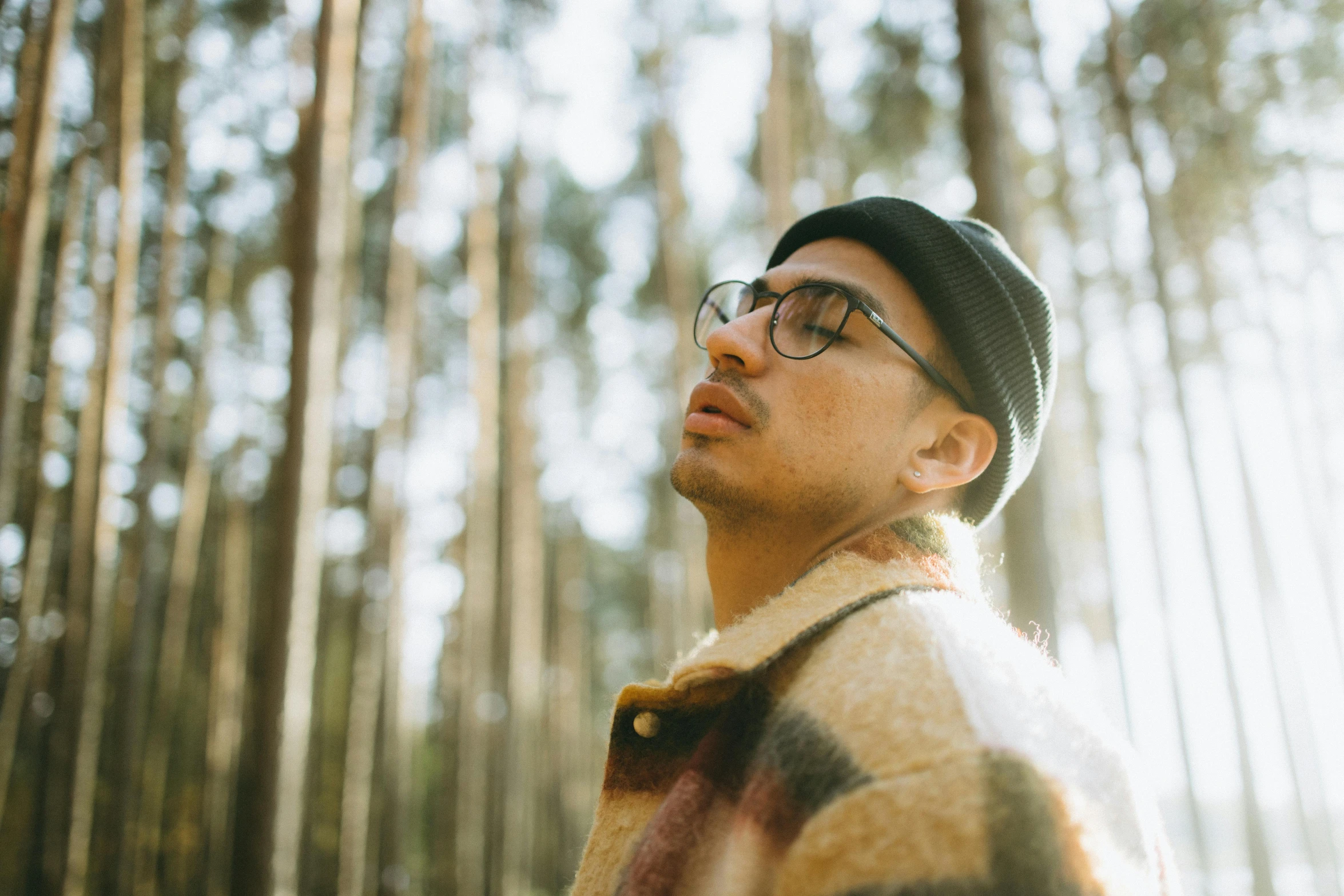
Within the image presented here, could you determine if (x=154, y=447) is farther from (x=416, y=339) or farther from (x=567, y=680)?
(x=567, y=680)

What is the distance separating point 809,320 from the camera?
4.41 feet

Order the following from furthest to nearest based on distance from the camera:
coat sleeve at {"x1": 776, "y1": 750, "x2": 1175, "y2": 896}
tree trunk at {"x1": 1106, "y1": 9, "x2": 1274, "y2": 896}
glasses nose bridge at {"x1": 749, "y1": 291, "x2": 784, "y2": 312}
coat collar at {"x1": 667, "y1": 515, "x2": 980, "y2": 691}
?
tree trunk at {"x1": 1106, "y1": 9, "x2": 1274, "y2": 896} < glasses nose bridge at {"x1": 749, "y1": 291, "x2": 784, "y2": 312} < coat collar at {"x1": 667, "y1": 515, "x2": 980, "y2": 691} < coat sleeve at {"x1": 776, "y1": 750, "x2": 1175, "y2": 896}

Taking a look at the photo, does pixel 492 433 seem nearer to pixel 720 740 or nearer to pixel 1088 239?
pixel 1088 239

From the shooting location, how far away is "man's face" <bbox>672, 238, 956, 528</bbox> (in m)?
1.25

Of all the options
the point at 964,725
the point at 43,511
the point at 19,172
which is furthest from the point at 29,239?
the point at 964,725

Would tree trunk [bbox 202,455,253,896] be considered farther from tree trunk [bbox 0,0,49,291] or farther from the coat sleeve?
the coat sleeve

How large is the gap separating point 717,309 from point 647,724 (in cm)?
100

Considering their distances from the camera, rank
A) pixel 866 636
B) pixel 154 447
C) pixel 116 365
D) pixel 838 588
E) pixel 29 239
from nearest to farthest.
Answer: pixel 866 636 → pixel 838 588 → pixel 29 239 → pixel 116 365 → pixel 154 447

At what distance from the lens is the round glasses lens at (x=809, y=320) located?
1323 millimetres

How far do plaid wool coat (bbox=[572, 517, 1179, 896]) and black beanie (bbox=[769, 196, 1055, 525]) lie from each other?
0.40 metres

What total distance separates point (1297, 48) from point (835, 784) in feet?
39.5

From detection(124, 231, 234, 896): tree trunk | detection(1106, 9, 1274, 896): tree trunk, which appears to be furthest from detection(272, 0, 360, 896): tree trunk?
detection(1106, 9, 1274, 896): tree trunk

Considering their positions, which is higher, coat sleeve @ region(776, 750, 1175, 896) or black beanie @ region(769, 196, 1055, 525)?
black beanie @ region(769, 196, 1055, 525)

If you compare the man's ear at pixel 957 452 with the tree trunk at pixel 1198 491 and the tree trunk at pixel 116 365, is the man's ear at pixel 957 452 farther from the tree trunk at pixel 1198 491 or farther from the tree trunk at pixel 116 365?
the tree trunk at pixel 116 365
